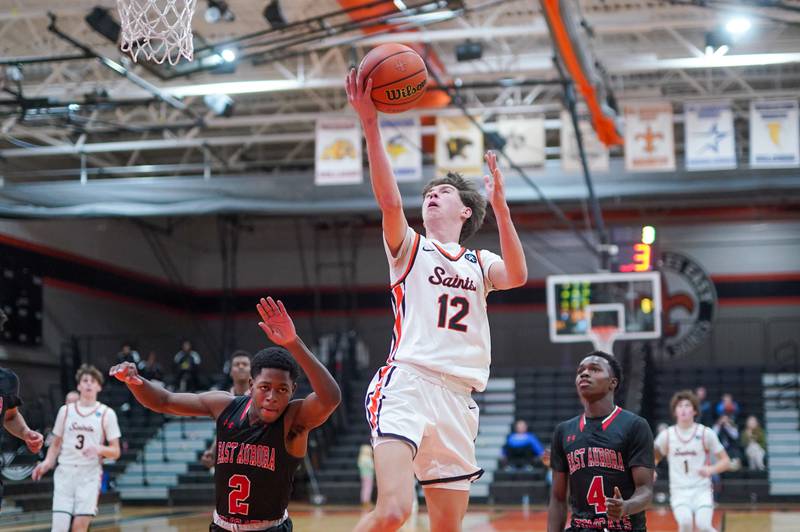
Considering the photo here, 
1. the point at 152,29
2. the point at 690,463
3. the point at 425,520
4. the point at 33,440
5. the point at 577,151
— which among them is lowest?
the point at 425,520

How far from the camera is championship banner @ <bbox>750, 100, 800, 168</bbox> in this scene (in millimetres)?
17172

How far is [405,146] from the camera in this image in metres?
18.4

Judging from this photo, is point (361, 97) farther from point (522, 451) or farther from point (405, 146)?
point (522, 451)

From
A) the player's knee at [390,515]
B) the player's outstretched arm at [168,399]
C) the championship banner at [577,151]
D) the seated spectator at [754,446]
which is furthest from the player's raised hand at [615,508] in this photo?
the seated spectator at [754,446]

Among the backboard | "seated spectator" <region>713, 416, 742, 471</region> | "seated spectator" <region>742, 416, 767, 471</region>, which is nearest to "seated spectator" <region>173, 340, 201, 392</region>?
the backboard

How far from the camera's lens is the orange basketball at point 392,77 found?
16.3ft

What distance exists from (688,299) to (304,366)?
24523mm

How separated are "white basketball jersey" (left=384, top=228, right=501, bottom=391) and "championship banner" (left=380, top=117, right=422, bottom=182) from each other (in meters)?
13.4

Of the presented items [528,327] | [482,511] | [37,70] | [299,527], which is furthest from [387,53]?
[528,327]

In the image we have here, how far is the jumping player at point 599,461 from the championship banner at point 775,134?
40.4 ft

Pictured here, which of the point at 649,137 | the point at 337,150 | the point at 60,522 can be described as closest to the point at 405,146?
the point at 337,150

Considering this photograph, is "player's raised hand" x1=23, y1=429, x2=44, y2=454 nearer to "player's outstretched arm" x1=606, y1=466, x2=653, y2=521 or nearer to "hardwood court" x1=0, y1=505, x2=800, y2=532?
"player's outstretched arm" x1=606, y1=466, x2=653, y2=521

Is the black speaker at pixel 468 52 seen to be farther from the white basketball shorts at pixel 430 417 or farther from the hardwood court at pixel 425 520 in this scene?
the white basketball shorts at pixel 430 417

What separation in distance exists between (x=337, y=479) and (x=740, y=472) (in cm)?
756
